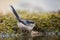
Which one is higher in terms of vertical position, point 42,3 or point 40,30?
point 42,3

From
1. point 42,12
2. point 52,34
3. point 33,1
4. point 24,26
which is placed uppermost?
point 33,1

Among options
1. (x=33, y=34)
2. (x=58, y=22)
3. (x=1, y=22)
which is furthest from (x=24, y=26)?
(x=58, y=22)

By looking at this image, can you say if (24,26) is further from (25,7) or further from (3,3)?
(3,3)

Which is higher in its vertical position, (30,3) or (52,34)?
(30,3)

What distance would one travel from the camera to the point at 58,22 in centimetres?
312

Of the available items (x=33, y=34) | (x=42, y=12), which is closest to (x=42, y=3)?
(x=42, y=12)

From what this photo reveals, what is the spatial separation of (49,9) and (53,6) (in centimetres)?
10

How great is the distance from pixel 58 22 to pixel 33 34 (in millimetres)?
506

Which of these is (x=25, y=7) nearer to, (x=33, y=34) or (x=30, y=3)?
(x=30, y=3)

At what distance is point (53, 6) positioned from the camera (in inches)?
123

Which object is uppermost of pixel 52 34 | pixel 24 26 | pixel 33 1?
pixel 33 1

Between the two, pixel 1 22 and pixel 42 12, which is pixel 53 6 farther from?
pixel 1 22

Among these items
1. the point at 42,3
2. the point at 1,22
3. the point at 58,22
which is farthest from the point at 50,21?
the point at 1,22

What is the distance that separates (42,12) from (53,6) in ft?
0.76
